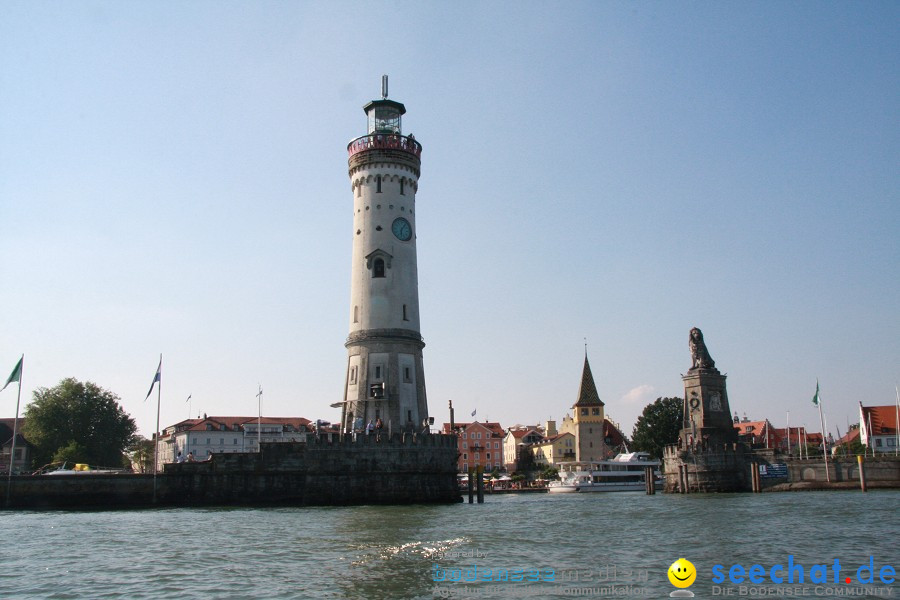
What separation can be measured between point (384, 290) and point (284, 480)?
17.4 metres

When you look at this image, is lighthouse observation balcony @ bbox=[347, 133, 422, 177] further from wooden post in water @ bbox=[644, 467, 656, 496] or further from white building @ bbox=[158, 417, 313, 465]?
white building @ bbox=[158, 417, 313, 465]

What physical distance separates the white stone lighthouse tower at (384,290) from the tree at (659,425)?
61.3m

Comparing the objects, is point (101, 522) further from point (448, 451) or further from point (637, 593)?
point (637, 593)

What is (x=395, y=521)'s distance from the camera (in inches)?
1535

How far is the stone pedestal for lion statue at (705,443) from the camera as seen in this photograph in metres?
75.8

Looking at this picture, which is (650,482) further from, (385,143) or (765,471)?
(385,143)

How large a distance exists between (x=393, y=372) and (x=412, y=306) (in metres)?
6.03

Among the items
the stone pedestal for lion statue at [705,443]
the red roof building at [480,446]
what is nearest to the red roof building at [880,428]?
the stone pedestal for lion statue at [705,443]

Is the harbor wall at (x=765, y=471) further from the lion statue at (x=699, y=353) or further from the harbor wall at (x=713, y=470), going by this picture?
the lion statue at (x=699, y=353)

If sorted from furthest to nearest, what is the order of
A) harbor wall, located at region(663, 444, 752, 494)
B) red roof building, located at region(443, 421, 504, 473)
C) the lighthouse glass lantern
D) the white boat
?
red roof building, located at region(443, 421, 504, 473) → the white boat → harbor wall, located at region(663, 444, 752, 494) → the lighthouse glass lantern

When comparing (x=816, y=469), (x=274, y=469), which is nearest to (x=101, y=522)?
(x=274, y=469)

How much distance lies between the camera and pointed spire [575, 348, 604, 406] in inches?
5310

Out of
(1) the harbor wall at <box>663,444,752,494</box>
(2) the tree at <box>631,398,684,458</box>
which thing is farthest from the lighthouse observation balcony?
(2) the tree at <box>631,398,684,458</box>

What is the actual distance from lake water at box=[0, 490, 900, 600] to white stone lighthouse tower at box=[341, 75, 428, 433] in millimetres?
17417
